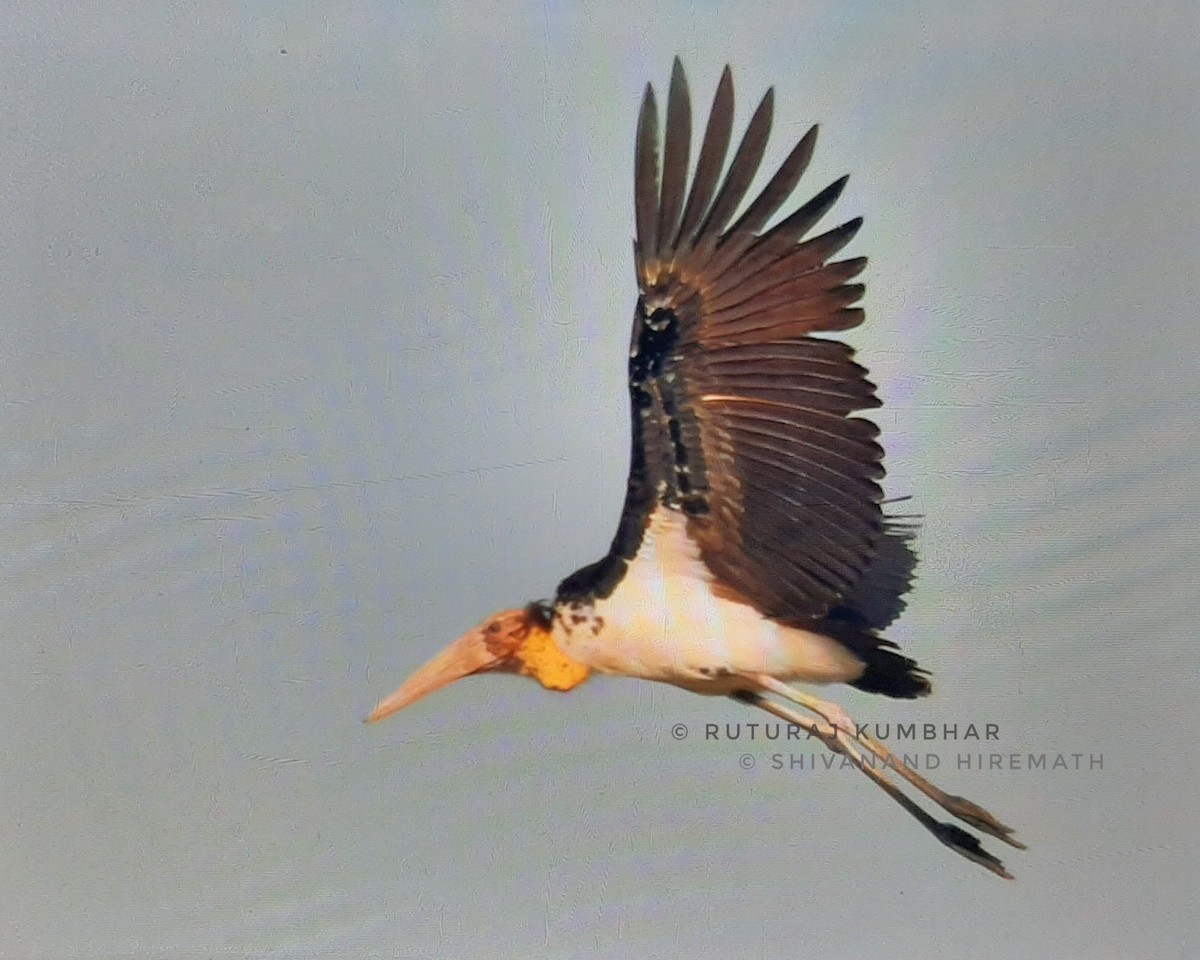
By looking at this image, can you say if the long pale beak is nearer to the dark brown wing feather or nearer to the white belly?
the white belly

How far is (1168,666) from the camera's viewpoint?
197 cm

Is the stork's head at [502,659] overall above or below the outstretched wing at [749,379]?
below

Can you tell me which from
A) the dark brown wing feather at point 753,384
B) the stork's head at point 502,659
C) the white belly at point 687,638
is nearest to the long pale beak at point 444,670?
the stork's head at point 502,659

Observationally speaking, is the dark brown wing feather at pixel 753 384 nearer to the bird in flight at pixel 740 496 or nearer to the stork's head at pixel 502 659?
the bird in flight at pixel 740 496

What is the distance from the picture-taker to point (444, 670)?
1960mm

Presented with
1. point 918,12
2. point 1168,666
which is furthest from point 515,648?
point 918,12

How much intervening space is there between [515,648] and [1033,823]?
89cm

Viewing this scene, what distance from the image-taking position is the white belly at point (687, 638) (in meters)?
1.94

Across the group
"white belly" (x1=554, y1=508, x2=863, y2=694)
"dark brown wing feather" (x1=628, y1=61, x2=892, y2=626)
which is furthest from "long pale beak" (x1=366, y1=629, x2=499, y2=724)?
"dark brown wing feather" (x1=628, y1=61, x2=892, y2=626)

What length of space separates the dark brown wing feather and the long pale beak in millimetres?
299

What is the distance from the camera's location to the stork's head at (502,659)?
6.39ft

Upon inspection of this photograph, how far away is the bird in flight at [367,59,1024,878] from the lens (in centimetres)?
190

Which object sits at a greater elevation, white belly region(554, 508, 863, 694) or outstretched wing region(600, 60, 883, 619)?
outstretched wing region(600, 60, 883, 619)

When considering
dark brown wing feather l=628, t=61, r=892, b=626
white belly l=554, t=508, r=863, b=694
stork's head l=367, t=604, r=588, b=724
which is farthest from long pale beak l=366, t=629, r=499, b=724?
dark brown wing feather l=628, t=61, r=892, b=626
